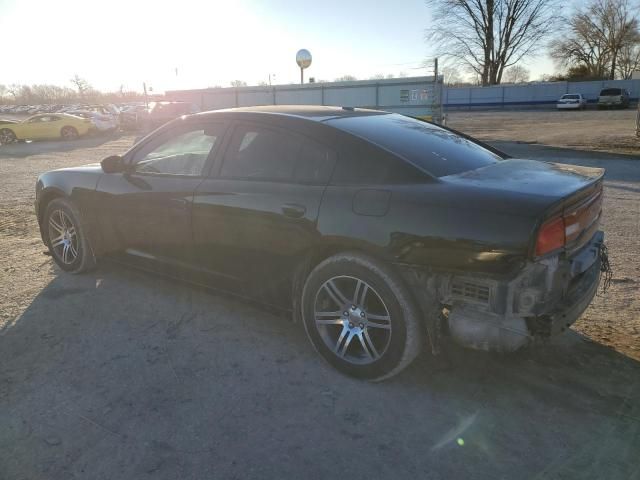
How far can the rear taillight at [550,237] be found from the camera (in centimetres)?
236

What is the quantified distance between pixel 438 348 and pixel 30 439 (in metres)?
2.16

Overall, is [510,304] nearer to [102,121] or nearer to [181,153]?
[181,153]

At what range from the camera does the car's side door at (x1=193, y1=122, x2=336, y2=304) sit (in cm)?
305

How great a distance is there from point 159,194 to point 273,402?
1898 millimetres

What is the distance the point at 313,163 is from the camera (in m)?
3.11

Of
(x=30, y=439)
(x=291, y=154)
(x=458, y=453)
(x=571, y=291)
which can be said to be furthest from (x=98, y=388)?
(x=571, y=291)

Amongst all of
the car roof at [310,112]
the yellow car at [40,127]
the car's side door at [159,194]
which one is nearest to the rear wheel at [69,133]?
the yellow car at [40,127]

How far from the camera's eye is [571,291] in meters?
2.70

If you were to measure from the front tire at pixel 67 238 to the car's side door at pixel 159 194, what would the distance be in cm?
38

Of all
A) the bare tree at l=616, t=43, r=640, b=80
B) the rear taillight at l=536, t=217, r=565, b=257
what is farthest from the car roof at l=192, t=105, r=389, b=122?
the bare tree at l=616, t=43, r=640, b=80

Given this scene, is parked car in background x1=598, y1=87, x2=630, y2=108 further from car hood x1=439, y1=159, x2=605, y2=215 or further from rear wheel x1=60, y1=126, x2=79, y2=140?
car hood x1=439, y1=159, x2=605, y2=215

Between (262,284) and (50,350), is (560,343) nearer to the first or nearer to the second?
(262,284)

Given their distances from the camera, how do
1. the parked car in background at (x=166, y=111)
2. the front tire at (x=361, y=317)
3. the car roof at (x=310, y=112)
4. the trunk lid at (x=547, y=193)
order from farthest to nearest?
the parked car in background at (x=166, y=111)
the car roof at (x=310, y=112)
the front tire at (x=361, y=317)
the trunk lid at (x=547, y=193)

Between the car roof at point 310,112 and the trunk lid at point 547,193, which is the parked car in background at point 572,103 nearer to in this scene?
the car roof at point 310,112
